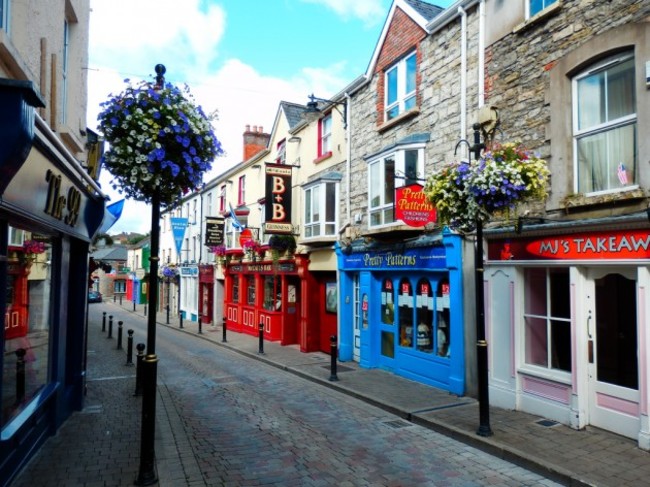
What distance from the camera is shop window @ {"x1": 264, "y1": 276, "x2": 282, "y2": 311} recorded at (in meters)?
19.6

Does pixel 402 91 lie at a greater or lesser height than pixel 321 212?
greater

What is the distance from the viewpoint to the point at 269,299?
20609 mm

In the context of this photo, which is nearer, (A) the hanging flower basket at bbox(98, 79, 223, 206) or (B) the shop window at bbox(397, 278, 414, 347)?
(A) the hanging flower basket at bbox(98, 79, 223, 206)

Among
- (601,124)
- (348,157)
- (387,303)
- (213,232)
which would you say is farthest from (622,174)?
(213,232)

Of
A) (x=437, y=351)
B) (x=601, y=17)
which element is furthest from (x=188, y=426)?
(x=601, y=17)

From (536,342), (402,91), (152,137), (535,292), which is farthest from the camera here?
(402,91)

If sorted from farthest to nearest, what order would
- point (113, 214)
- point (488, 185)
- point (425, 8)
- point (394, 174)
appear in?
point (425, 8)
point (394, 174)
point (113, 214)
point (488, 185)

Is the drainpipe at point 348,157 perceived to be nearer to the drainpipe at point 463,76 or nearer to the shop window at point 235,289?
the drainpipe at point 463,76

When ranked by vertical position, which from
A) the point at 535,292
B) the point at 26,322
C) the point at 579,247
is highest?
the point at 579,247

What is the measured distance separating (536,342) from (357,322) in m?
6.41

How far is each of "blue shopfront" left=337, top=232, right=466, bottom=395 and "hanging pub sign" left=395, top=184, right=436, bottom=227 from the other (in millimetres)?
587

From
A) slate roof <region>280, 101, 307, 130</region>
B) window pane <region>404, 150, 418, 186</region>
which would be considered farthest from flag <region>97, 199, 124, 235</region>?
slate roof <region>280, 101, 307, 130</region>

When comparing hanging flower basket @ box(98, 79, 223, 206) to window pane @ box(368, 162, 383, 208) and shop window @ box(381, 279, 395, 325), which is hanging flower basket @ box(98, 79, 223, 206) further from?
shop window @ box(381, 279, 395, 325)

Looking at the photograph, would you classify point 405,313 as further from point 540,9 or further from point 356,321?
point 540,9
